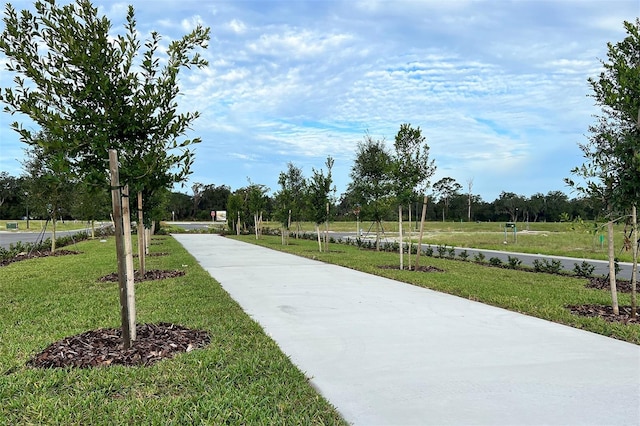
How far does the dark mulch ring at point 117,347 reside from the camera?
13.8ft

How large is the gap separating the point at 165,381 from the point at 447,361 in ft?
8.38

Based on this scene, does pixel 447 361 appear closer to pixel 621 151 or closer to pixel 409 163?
pixel 621 151

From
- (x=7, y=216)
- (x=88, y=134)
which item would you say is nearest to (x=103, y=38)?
(x=88, y=134)

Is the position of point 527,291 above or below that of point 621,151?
below

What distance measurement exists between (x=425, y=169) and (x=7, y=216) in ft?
285

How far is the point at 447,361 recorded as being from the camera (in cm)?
427

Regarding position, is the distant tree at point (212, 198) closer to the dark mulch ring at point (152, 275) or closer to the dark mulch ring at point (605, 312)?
the dark mulch ring at point (152, 275)

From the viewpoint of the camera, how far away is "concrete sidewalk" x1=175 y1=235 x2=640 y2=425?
321 centimetres

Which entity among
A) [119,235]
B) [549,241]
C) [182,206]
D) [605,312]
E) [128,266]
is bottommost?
[549,241]

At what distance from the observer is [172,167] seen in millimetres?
4668

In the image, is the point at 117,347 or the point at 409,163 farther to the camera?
the point at 409,163

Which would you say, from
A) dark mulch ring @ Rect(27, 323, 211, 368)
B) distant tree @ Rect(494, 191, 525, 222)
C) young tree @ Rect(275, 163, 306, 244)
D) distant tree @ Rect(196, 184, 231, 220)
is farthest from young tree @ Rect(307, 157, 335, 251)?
distant tree @ Rect(196, 184, 231, 220)

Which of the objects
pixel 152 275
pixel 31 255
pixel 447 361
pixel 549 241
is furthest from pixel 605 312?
pixel 549 241

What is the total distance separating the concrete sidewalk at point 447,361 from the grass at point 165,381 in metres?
0.31
